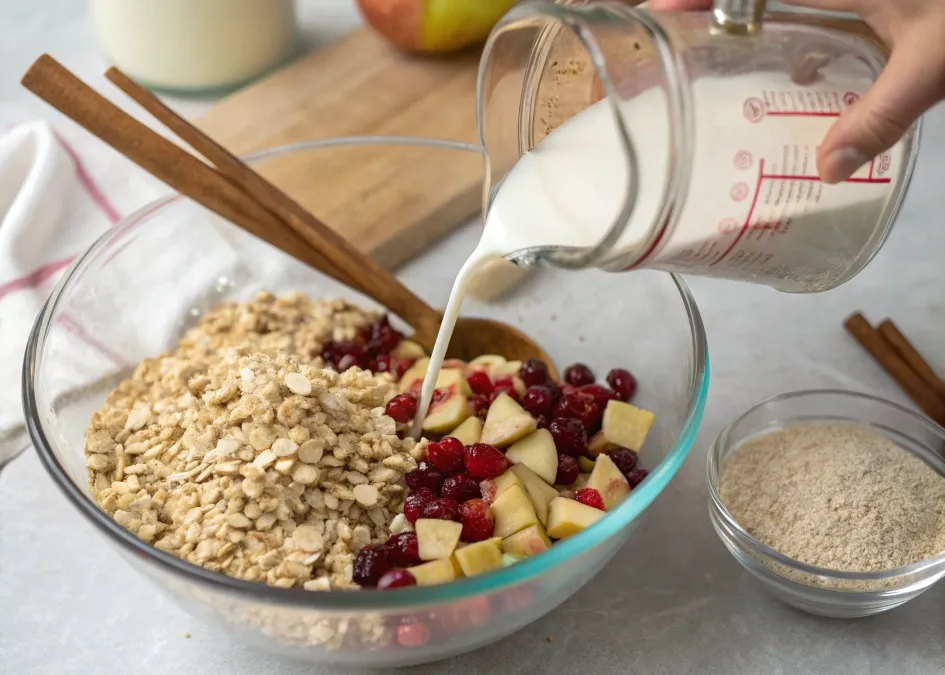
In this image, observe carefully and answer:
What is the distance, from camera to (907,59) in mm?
956

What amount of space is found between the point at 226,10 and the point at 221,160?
621mm

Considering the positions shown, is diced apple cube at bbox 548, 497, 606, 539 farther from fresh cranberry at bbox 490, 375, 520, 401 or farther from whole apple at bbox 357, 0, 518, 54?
whole apple at bbox 357, 0, 518, 54

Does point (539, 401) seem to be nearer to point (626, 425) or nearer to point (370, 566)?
point (626, 425)

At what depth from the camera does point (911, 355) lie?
1549mm

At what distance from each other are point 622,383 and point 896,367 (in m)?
0.46

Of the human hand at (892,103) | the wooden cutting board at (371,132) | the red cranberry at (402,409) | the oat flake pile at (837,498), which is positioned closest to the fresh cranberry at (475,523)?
the red cranberry at (402,409)

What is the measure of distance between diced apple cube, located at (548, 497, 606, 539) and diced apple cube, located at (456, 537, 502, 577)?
0.29 ft

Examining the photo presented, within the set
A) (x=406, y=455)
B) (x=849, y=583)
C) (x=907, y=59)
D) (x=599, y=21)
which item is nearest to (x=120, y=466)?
(x=406, y=455)

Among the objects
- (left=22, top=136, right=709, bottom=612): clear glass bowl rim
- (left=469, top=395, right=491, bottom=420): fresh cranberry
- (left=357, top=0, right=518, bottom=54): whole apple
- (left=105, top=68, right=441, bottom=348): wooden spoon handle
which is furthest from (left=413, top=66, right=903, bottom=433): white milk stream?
(left=357, top=0, right=518, bottom=54): whole apple

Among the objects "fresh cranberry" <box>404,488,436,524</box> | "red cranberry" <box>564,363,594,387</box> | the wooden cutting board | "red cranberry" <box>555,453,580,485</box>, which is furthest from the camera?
the wooden cutting board

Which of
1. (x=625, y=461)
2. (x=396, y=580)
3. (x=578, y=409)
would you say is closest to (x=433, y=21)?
(x=578, y=409)

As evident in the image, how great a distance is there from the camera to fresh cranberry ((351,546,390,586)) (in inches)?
42.9

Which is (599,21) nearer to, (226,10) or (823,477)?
(823,477)

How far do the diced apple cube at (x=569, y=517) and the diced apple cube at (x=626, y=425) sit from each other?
17 cm
